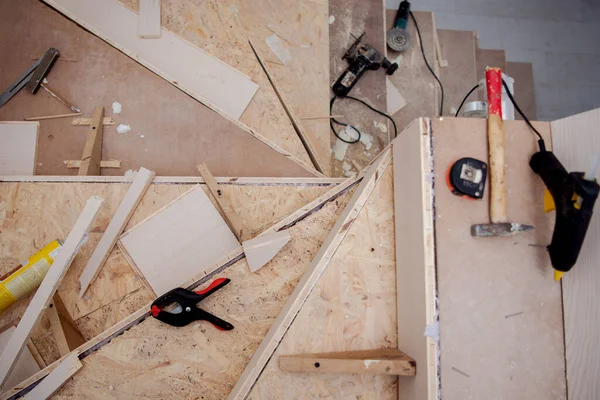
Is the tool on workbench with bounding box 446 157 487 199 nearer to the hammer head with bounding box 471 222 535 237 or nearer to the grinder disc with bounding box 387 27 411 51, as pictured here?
the hammer head with bounding box 471 222 535 237

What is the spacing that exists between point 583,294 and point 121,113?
2456mm

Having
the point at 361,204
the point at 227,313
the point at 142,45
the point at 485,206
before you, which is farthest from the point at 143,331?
the point at 142,45

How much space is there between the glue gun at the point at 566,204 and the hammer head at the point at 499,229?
4.2 inches

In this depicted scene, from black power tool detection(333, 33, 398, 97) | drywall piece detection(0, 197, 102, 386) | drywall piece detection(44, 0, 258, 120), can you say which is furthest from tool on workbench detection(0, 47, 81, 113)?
black power tool detection(333, 33, 398, 97)

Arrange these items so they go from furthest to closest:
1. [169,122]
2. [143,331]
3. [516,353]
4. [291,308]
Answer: [169,122] < [143,331] < [291,308] < [516,353]

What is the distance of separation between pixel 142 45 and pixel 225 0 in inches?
26.0

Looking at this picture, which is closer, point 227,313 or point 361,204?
point 361,204

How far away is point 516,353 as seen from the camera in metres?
1.45

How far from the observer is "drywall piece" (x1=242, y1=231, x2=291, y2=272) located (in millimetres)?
1828

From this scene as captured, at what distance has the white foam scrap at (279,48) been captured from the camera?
273cm

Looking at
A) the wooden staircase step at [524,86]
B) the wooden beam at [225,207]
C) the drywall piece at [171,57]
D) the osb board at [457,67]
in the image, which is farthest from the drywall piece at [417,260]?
the wooden staircase step at [524,86]

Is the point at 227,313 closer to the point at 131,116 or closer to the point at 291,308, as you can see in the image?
the point at 291,308

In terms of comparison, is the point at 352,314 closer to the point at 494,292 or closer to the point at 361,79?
the point at 494,292

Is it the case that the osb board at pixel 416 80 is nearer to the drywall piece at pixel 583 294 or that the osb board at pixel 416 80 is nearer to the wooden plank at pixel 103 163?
the drywall piece at pixel 583 294
